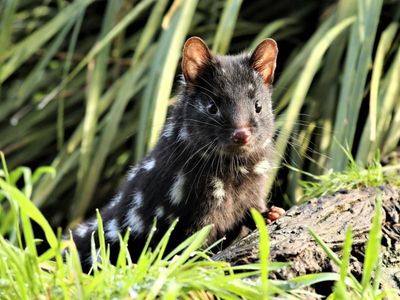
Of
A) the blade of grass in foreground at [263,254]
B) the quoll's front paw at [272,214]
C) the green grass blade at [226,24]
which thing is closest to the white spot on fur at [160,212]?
the quoll's front paw at [272,214]

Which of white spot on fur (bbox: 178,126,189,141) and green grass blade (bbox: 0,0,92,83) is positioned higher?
green grass blade (bbox: 0,0,92,83)

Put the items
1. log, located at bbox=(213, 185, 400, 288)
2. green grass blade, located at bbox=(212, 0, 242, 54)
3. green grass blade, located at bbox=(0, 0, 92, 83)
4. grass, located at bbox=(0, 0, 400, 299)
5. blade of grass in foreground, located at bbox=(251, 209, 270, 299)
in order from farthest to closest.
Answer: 1. green grass blade, located at bbox=(0, 0, 92, 83)
2. green grass blade, located at bbox=(212, 0, 242, 54)
3. grass, located at bbox=(0, 0, 400, 299)
4. log, located at bbox=(213, 185, 400, 288)
5. blade of grass in foreground, located at bbox=(251, 209, 270, 299)

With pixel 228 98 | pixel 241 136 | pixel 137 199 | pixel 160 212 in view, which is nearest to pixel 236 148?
pixel 241 136

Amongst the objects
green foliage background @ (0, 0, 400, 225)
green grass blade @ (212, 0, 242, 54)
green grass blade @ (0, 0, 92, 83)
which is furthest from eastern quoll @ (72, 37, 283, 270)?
green grass blade @ (0, 0, 92, 83)

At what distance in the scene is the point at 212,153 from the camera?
9.87 ft

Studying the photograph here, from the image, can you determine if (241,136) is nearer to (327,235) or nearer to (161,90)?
(327,235)

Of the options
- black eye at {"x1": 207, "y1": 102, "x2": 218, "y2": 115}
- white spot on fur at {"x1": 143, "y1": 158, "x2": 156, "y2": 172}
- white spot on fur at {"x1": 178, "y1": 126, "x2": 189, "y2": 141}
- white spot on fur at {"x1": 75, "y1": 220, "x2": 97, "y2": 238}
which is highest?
black eye at {"x1": 207, "y1": 102, "x2": 218, "y2": 115}

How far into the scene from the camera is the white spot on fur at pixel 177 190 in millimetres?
3002

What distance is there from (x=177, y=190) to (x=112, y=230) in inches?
16.9

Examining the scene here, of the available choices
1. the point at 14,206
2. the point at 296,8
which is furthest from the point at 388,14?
the point at 14,206

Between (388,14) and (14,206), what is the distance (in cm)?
295

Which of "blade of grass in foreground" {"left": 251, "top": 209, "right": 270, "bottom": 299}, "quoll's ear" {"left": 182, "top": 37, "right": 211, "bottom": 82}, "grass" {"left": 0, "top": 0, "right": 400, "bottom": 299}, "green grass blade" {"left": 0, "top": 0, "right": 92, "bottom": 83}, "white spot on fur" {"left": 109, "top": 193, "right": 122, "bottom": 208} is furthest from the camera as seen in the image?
"green grass blade" {"left": 0, "top": 0, "right": 92, "bottom": 83}

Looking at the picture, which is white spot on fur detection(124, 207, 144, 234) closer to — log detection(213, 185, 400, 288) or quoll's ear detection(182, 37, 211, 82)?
quoll's ear detection(182, 37, 211, 82)

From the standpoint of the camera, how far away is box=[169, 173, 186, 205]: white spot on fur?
3002 mm
